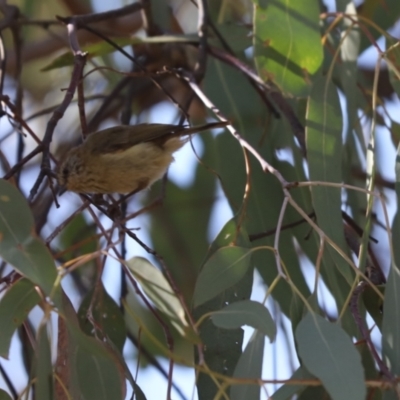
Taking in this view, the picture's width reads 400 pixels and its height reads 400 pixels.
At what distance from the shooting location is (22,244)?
1501mm

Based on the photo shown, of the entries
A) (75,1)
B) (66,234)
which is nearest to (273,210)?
(66,234)

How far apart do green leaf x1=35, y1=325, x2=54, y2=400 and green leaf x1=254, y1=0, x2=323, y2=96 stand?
40.1 inches

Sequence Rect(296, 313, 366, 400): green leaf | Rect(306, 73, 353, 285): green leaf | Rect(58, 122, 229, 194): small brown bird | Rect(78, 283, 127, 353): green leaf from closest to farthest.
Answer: Rect(296, 313, 366, 400): green leaf, Rect(306, 73, 353, 285): green leaf, Rect(78, 283, 127, 353): green leaf, Rect(58, 122, 229, 194): small brown bird

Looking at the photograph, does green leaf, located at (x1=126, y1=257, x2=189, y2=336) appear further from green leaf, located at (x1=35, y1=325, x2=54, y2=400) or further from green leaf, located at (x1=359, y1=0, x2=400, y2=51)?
green leaf, located at (x1=359, y1=0, x2=400, y2=51)

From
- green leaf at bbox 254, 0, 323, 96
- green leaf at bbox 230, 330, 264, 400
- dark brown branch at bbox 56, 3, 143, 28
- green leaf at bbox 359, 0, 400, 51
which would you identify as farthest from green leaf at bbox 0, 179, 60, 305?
green leaf at bbox 359, 0, 400, 51

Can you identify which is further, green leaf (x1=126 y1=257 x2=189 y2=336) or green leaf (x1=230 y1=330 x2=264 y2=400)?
green leaf (x1=230 y1=330 x2=264 y2=400)

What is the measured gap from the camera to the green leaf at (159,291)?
1.42m

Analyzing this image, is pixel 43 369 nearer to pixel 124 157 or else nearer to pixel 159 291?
pixel 159 291

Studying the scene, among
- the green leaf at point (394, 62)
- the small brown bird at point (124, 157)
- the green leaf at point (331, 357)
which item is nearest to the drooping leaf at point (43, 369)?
the green leaf at point (331, 357)

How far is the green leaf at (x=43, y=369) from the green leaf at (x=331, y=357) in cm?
50

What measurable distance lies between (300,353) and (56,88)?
2.76 m

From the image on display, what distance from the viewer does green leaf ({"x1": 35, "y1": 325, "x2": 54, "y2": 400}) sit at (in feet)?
4.95

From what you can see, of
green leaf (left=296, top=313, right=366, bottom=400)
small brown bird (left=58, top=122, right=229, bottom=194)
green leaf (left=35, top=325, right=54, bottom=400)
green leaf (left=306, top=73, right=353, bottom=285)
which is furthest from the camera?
small brown bird (left=58, top=122, right=229, bottom=194)

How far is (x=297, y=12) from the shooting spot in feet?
7.18
